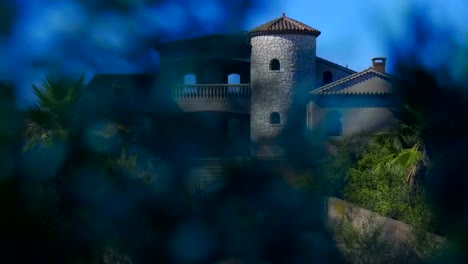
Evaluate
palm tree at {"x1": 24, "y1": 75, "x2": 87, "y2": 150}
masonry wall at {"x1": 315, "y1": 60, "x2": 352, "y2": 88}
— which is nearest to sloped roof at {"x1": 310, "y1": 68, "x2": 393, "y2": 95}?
masonry wall at {"x1": 315, "y1": 60, "x2": 352, "y2": 88}

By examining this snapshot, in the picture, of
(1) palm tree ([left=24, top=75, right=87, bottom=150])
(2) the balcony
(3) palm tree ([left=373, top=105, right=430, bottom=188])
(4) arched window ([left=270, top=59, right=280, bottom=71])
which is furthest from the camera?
(4) arched window ([left=270, top=59, right=280, bottom=71])

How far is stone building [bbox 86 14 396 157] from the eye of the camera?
4.50m

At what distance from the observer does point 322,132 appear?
7.13m

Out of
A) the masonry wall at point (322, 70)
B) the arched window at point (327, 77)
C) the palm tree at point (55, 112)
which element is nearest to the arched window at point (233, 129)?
the palm tree at point (55, 112)

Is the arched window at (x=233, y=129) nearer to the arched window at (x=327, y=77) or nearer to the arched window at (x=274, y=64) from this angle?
the arched window at (x=274, y=64)

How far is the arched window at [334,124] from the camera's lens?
8.45 meters

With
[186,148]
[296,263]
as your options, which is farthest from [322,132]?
[186,148]

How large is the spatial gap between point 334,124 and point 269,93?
1346 mm

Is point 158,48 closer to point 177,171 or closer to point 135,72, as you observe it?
point 135,72

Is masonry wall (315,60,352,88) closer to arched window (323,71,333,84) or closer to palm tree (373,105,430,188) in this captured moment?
arched window (323,71,333,84)

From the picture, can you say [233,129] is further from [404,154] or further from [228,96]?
[228,96]

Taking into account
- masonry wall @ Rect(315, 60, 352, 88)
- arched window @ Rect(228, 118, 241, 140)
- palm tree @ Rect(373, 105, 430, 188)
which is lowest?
palm tree @ Rect(373, 105, 430, 188)

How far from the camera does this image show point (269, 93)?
8.73 meters

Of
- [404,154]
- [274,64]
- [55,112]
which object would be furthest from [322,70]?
[55,112]
